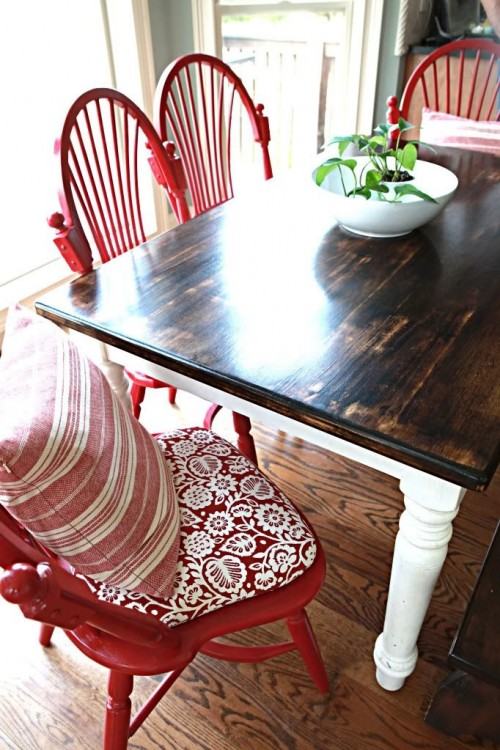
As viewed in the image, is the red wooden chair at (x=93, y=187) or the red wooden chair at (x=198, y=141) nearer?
the red wooden chair at (x=93, y=187)

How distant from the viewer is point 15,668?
4.35ft

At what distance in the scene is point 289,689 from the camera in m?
1.28

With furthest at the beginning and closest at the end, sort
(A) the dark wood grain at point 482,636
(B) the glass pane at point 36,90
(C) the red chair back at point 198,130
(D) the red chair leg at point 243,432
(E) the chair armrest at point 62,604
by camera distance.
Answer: (B) the glass pane at point 36,90, (C) the red chair back at point 198,130, (D) the red chair leg at point 243,432, (A) the dark wood grain at point 482,636, (E) the chair armrest at point 62,604

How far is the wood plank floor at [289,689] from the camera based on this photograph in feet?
3.96

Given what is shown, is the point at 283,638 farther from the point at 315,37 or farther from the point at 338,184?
the point at 315,37

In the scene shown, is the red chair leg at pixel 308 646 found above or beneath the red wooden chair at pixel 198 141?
beneath

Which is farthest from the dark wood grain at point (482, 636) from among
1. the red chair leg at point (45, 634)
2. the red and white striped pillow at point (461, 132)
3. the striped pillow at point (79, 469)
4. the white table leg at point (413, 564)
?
the red and white striped pillow at point (461, 132)

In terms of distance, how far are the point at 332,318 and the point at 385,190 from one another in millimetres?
363

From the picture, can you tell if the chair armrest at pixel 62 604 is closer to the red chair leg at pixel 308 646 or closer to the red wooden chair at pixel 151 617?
the red wooden chair at pixel 151 617

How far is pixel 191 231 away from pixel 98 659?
0.96 metres

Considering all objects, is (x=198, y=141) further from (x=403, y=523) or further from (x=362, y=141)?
(x=403, y=523)

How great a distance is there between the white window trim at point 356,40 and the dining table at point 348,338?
1531 millimetres

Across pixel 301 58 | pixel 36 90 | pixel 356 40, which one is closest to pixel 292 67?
pixel 301 58

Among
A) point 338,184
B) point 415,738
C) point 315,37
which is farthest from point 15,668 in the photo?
point 315,37
